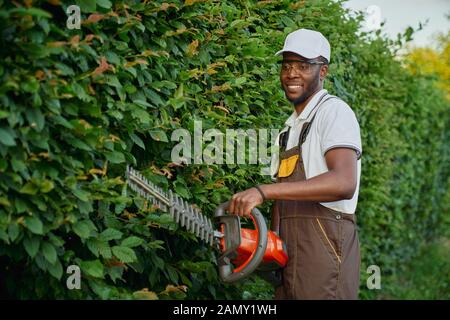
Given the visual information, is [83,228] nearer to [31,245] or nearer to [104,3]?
[31,245]

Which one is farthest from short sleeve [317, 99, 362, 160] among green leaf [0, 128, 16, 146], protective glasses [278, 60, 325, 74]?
green leaf [0, 128, 16, 146]

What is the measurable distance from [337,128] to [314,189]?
1.03 feet

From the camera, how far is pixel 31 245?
287cm

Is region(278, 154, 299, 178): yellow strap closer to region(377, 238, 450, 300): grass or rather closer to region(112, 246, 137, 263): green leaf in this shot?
region(112, 246, 137, 263): green leaf

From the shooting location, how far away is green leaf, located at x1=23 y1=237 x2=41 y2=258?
112 inches

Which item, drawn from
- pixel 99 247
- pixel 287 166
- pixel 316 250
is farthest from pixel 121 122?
pixel 316 250

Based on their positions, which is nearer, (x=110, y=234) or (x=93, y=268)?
(x=93, y=268)

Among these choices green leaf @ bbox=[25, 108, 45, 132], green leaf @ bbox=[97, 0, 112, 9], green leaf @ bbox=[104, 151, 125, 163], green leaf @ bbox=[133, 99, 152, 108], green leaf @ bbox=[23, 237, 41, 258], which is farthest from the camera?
green leaf @ bbox=[133, 99, 152, 108]

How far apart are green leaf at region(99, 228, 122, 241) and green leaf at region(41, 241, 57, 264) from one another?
1.00ft

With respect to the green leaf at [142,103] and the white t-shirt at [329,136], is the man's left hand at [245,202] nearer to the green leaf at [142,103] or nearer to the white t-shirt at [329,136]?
the white t-shirt at [329,136]

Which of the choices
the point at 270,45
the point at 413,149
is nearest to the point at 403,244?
the point at 413,149

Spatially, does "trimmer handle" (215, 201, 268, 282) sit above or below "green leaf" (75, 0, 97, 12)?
below

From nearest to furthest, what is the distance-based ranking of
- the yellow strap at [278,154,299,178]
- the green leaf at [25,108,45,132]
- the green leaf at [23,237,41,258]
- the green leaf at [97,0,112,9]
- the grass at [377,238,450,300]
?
the green leaf at [25,108,45,132]
the green leaf at [23,237,41,258]
the green leaf at [97,0,112,9]
the yellow strap at [278,154,299,178]
the grass at [377,238,450,300]
